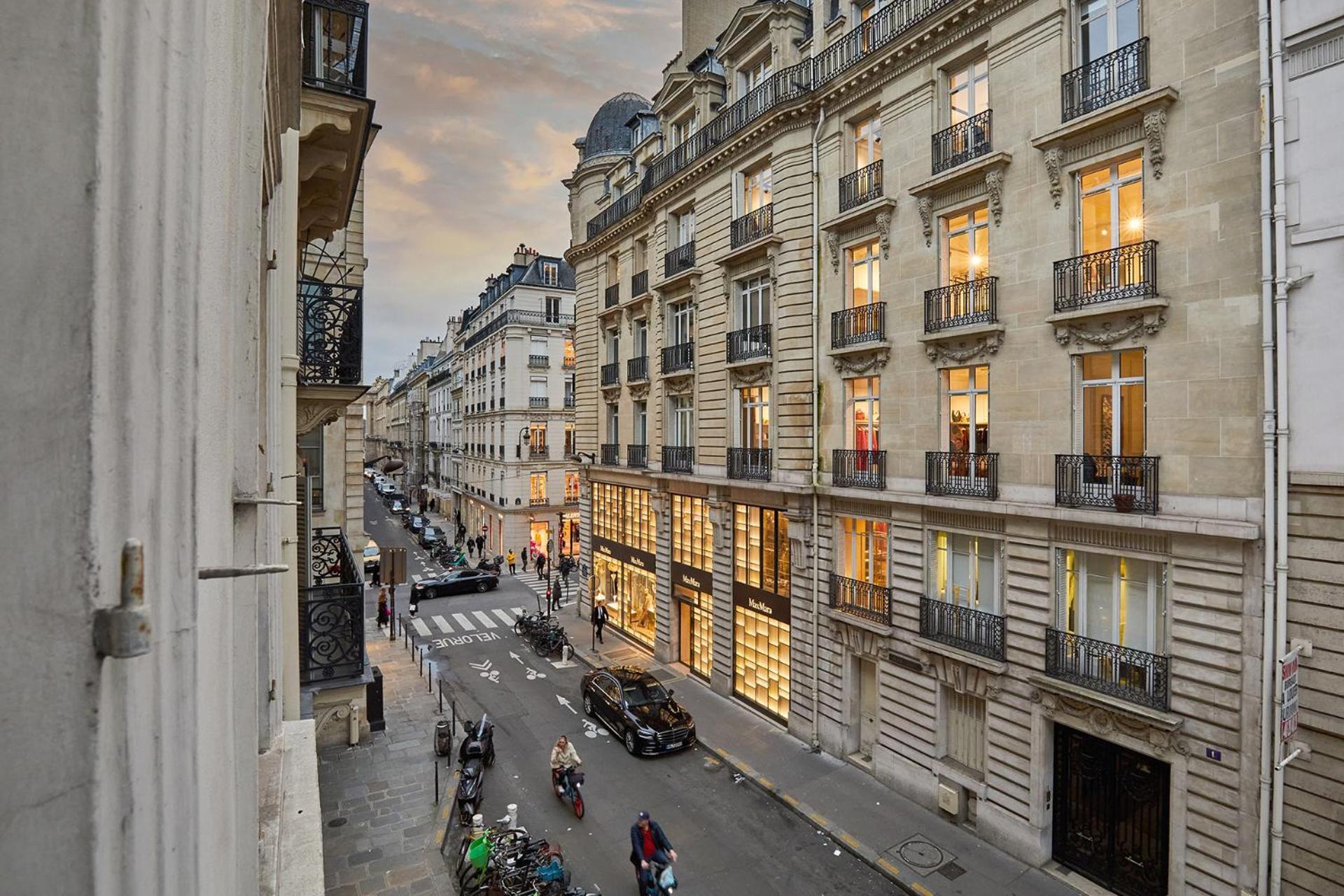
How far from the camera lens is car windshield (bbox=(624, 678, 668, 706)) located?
17234 mm

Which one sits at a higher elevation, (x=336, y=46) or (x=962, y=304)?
(x=336, y=46)

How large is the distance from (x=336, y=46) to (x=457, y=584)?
28219 mm

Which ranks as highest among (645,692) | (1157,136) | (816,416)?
(1157,136)

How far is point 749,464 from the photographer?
18891mm

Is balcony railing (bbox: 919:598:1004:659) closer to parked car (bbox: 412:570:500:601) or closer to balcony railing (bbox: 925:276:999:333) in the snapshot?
balcony railing (bbox: 925:276:999:333)

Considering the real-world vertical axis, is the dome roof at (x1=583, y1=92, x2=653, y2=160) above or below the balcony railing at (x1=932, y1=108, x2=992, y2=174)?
above

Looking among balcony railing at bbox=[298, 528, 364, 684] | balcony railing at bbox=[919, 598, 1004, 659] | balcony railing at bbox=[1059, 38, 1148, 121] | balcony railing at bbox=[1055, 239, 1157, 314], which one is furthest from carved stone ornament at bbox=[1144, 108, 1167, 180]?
balcony railing at bbox=[298, 528, 364, 684]

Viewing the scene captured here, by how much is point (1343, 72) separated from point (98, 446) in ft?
44.3

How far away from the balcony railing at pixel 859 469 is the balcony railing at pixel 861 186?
19.2 ft

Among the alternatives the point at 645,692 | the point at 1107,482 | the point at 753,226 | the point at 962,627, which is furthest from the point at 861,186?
the point at 645,692

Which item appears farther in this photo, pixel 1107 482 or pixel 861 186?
pixel 861 186

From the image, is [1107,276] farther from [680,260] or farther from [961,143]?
[680,260]

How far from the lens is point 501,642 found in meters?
25.5

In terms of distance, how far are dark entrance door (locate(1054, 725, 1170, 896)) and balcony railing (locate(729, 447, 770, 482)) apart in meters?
8.89
